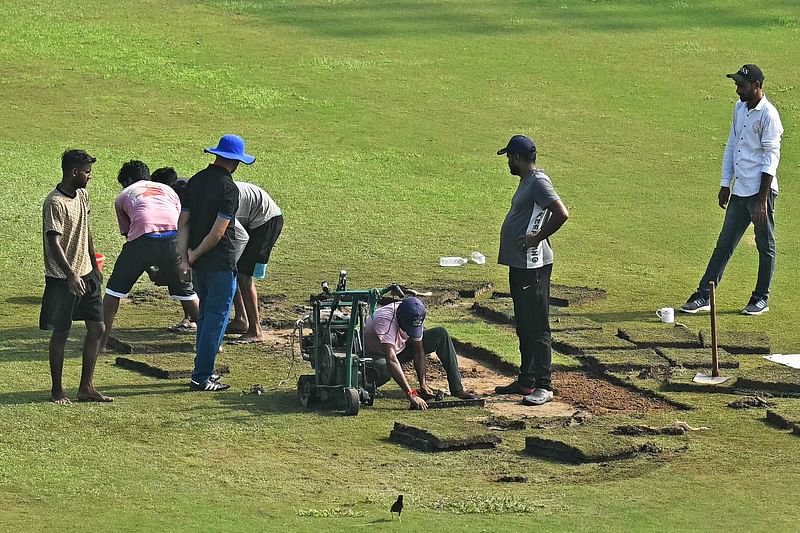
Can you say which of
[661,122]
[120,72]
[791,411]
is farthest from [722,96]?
[791,411]

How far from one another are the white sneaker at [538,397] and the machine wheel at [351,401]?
4.41 feet

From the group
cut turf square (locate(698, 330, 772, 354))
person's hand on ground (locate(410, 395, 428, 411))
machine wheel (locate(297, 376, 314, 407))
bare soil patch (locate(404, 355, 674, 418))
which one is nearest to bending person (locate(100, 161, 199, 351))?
machine wheel (locate(297, 376, 314, 407))

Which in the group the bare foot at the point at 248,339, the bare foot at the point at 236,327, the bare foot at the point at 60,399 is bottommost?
the bare foot at the point at 60,399

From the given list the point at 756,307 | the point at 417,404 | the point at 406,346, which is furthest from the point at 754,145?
the point at 417,404

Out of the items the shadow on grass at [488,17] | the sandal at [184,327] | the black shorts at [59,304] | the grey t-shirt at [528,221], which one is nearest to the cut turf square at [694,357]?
the grey t-shirt at [528,221]

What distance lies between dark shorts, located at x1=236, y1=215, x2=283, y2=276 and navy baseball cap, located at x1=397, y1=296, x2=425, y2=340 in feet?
9.55

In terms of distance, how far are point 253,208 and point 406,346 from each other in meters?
2.92

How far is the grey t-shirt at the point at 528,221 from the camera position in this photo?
1140 cm

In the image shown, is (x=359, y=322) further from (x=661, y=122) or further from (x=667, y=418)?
(x=661, y=122)

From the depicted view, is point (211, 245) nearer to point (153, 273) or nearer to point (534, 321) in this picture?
point (153, 273)


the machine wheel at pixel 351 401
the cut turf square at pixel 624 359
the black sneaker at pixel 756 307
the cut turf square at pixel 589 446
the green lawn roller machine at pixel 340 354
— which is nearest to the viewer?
the cut turf square at pixel 589 446

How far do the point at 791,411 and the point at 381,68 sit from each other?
52.3 feet

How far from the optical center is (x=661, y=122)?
78.3ft

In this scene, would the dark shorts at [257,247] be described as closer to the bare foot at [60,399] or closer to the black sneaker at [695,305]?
the bare foot at [60,399]
